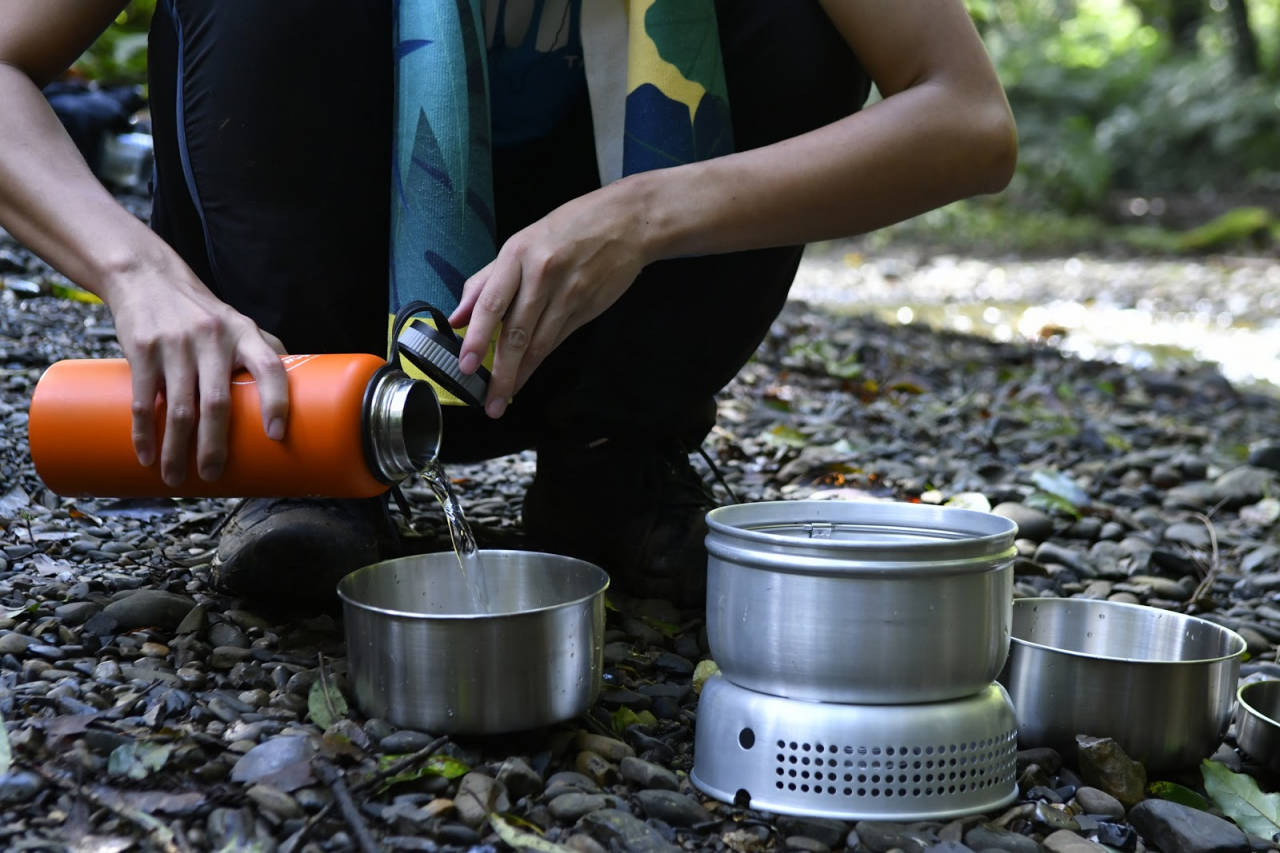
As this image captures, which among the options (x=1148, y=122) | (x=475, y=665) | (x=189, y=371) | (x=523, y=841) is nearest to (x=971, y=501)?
(x=475, y=665)

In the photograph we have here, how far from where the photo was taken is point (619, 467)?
2.07 metres

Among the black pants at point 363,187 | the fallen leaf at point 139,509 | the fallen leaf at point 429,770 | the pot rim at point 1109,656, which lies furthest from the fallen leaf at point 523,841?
the fallen leaf at point 139,509

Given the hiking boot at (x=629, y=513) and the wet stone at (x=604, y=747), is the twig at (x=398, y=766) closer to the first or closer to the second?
the wet stone at (x=604, y=747)

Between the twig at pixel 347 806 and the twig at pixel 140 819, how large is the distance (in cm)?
15

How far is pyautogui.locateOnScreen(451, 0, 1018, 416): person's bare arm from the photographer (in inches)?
57.2

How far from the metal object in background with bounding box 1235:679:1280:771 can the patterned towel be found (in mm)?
1028

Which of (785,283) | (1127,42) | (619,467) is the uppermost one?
(1127,42)

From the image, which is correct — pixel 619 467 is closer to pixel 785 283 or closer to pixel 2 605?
pixel 785 283

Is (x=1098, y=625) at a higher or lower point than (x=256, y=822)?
higher

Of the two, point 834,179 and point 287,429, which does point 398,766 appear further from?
point 834,179

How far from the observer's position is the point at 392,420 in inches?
55.4

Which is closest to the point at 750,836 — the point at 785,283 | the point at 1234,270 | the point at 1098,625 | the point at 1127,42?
the point at 1098,625

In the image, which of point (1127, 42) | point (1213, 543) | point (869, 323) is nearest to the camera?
point (1213, 543)

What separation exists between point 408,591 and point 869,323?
3.97 metres
